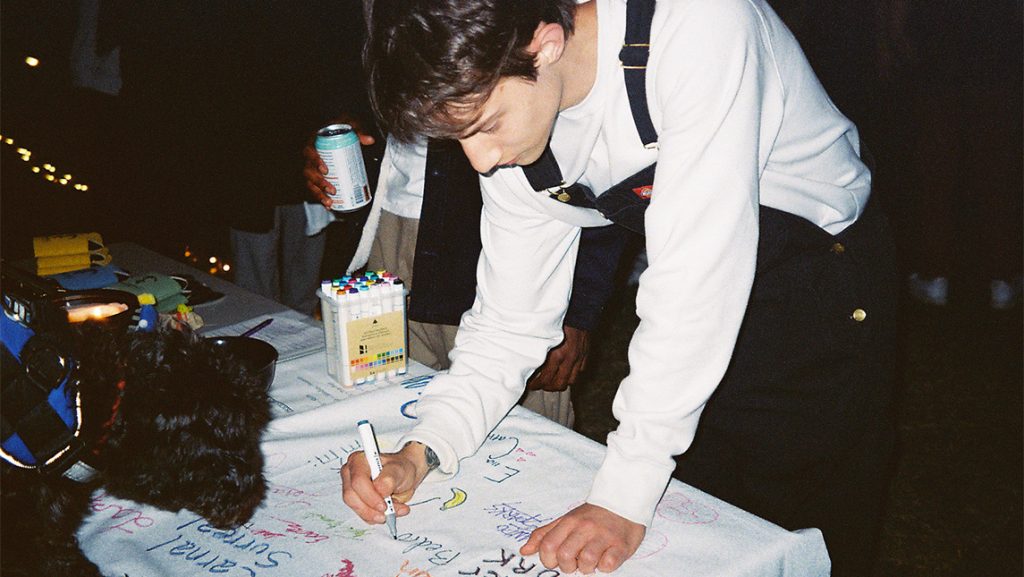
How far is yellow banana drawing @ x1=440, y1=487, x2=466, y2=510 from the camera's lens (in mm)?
1080

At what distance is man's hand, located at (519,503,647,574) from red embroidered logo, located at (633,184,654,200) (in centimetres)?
47

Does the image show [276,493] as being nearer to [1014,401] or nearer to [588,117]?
[588,117]

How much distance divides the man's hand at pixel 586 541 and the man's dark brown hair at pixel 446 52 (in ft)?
1.75

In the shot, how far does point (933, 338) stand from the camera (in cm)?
387

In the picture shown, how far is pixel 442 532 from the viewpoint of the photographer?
3.34 feet

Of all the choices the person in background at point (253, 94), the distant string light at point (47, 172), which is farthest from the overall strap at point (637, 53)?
the distant string light at point (47, 172)

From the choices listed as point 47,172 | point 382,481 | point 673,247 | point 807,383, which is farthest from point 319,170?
point 47,172

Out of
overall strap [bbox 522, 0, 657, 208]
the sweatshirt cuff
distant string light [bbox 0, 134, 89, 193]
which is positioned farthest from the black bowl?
distant string light [bbox 0, 134, 89, 193]

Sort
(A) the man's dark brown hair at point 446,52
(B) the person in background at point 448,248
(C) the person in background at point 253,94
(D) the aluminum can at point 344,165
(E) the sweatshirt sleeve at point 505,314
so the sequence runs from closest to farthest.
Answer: (A) the man's dark brown hair at point 446,52
(E) the sweatshirt sleeve at point 505,314
(D) the aluminum can at point 344,165
(B) the person in background at point 448,248
(C) the person in background at point 253,94

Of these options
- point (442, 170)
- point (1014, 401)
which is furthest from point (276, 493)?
point (1014, 401)

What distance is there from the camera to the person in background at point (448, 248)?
165cm

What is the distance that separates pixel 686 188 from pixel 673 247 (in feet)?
0.25

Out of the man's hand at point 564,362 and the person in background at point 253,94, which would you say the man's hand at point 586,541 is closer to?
the man's hand at point 564,362

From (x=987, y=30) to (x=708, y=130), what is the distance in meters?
3.79
